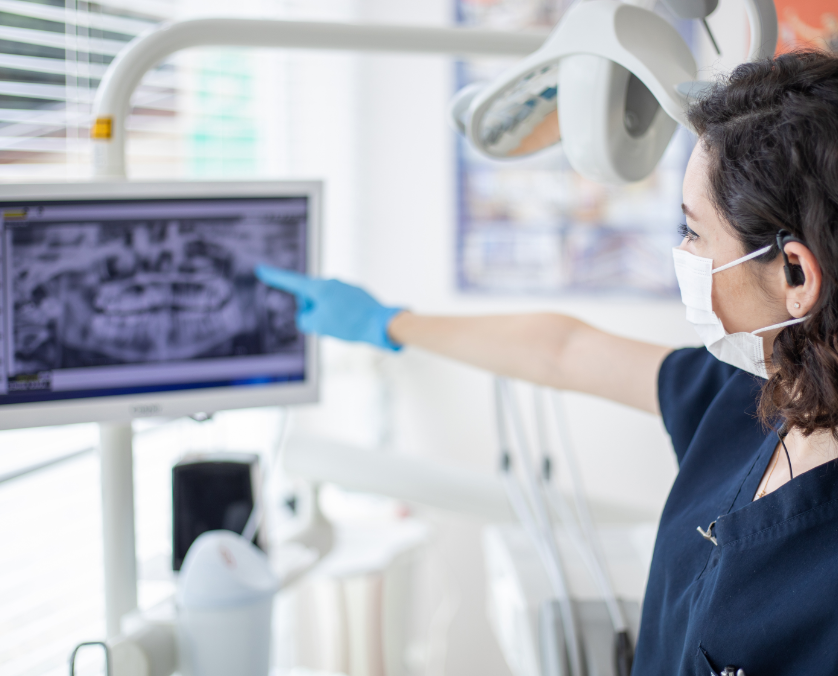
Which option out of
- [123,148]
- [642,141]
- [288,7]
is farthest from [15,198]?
[288,7]

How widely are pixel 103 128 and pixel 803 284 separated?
97 cm

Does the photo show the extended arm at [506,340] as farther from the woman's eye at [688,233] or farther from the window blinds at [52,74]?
the window blinds at [52,74]

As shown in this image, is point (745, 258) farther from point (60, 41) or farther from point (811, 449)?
point (60, 41)

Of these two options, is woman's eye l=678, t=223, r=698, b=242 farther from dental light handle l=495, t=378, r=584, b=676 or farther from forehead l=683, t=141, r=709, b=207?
dental light handle l=495, t=378, r=584, b=676

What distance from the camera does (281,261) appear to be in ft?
3.93

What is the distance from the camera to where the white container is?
3.43 ft

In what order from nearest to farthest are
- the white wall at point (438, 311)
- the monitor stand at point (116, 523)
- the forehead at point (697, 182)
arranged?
the forehead at point (697, 182), the monitor stand at point (116, 523), the white wall at point (438, 311)

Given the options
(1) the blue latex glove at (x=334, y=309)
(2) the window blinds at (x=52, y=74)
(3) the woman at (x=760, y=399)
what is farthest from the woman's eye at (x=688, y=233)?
(2) the window blinds at (x=52, y=74)

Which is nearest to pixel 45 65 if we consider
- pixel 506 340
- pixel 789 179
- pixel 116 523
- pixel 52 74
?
pixel 52 74

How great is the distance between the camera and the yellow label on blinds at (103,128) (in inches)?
43.3

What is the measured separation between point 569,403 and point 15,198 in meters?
1.95

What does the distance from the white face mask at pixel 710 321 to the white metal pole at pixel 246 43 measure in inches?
23.6

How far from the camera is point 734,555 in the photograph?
0.80 metres

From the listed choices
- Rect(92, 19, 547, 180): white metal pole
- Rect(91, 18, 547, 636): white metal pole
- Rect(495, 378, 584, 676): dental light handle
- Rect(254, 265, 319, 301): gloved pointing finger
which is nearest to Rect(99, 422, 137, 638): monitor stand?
Rect(91, 18, 547, 636): white metal pole
